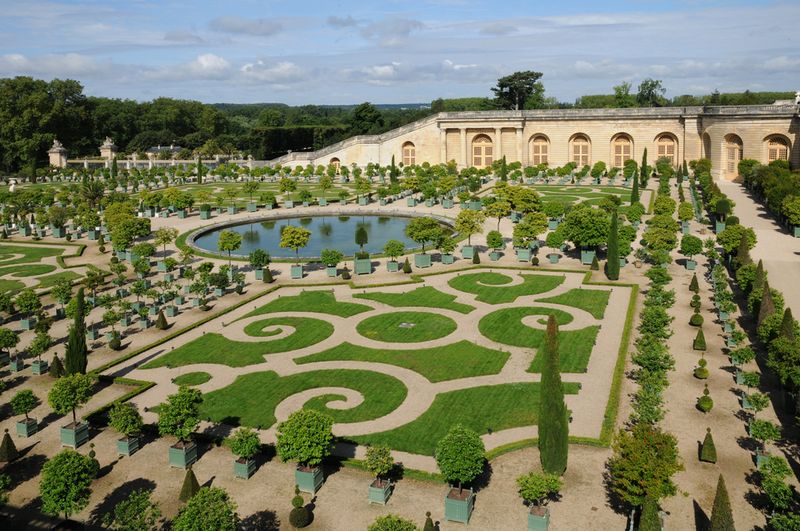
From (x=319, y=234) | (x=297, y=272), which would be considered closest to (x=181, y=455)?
(x=297, y=272)

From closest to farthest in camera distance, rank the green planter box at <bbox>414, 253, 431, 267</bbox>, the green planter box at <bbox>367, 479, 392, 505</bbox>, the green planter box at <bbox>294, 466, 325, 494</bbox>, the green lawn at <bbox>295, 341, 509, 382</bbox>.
Answer: 1. the green planter box at <bbox>367, 479, 392, 505</bbox>
2. the green planter box at <bbox>294, 466, 325, 494</bbox>
3. the green lawn at <bbox>295, 341, 509, 382</bbox>
4. the green planter box at <bbox>414, 253, 431, 267</bbox>

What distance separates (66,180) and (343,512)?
101025 mm

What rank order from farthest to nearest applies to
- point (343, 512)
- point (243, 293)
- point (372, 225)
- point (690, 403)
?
point (372, 225) → point (243, 293) → point (690, 403) → point (343, 512)

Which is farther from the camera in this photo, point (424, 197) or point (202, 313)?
point (424, 197)

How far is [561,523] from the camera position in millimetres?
19688

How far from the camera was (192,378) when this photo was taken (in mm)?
30250

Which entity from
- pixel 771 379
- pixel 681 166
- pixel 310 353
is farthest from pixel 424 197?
pixel 771 379

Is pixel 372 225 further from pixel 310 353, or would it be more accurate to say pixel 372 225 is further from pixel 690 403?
pixel 690 403

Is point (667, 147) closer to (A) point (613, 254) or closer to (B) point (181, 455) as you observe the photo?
(A) point (613, 254)

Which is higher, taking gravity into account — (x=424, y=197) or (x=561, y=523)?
(x=424, y=197)

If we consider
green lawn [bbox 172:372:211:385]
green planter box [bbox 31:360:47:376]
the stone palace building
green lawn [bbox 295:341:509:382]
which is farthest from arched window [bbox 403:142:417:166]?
green planter box [bbox 31:360:47:376]

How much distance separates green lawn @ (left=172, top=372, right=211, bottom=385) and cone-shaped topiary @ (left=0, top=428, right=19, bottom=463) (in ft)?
22.9

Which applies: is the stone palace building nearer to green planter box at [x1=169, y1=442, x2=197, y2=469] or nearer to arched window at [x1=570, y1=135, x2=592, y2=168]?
arched window at [x1=570, y1=135, x2=592, y2=168]

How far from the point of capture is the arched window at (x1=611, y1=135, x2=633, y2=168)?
95.6 meters
